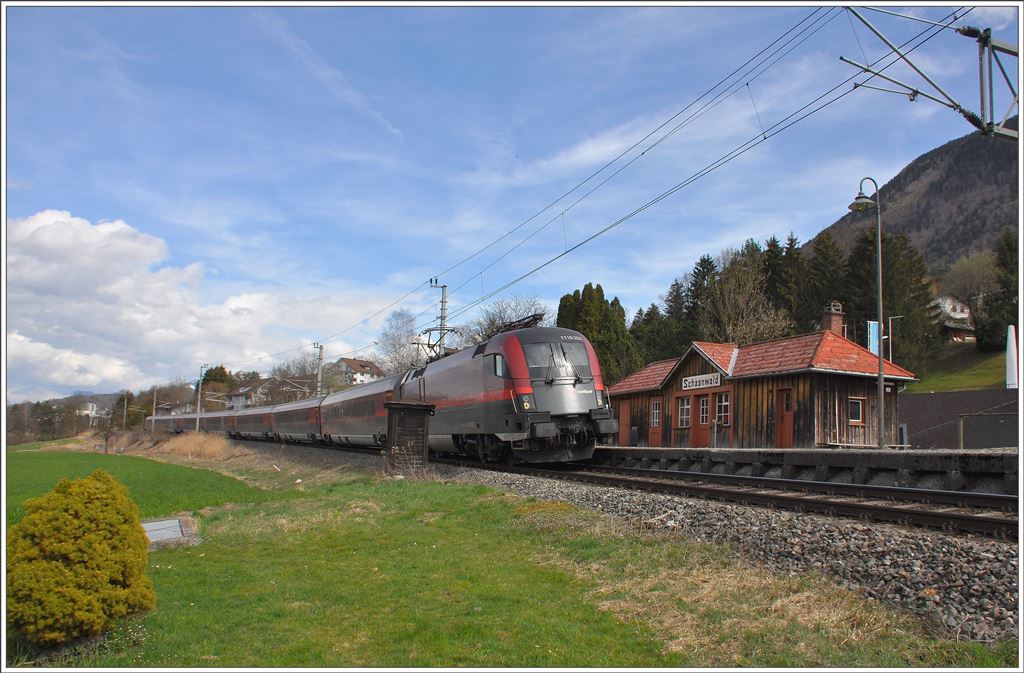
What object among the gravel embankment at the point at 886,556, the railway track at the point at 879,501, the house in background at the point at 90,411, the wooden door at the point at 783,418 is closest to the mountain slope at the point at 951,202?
the wooden door at the point at 783,418

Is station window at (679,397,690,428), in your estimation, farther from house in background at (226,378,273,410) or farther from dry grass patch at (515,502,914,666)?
house in background at (226,378,273,410)

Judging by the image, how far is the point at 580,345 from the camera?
58.6 ft

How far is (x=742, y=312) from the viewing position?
4756cm

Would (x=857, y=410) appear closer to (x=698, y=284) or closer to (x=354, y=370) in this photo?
(x=698, y=284)

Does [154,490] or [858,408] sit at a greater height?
[858,408]

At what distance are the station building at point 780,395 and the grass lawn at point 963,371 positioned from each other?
29543mm

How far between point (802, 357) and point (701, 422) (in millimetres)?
5221

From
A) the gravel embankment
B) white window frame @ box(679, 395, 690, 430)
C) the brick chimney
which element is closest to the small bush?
the gravel embankment

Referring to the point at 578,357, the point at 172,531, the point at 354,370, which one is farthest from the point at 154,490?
the point at 354,370

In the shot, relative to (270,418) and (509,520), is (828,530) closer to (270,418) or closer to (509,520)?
(509,520)

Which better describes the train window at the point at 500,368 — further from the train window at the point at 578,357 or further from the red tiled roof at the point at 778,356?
the red tiled roof at the point at 778,356

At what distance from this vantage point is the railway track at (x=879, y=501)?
7.66 meters

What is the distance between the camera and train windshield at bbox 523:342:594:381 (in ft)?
55.4

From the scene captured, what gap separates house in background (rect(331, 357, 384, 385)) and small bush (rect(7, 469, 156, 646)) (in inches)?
3951
